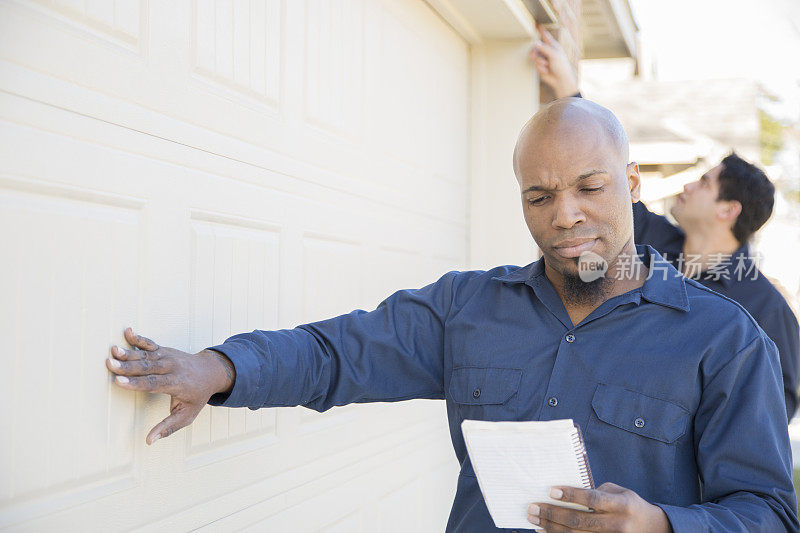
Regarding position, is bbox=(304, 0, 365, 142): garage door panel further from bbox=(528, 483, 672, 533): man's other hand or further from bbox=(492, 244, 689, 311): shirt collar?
bbox=(528, 483, 672, 533): man's other hand

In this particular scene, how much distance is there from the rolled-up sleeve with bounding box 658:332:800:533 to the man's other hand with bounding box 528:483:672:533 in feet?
0.15

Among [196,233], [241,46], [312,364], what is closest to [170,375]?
[312,364]

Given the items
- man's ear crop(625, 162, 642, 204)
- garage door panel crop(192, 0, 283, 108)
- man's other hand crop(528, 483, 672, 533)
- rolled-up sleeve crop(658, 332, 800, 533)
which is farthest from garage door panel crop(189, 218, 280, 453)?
rolled-up sleeve crop(658, 332, 800, 533)

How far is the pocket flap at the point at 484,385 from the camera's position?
6.58ft

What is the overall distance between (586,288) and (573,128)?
1.35 ft

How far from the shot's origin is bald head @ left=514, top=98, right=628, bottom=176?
6.72 feet

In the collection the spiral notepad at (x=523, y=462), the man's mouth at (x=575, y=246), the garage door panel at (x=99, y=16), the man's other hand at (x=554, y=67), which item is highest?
the man's other hand at (x=554, y=67)

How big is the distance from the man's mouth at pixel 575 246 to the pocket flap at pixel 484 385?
32 cm

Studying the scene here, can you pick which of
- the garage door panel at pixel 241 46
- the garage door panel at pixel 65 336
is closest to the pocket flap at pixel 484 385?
the garage door panel at pixel 65 336

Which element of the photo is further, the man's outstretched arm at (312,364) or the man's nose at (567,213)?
the man's nose at (567,213)

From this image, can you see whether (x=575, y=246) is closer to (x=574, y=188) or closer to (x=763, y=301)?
(x=574, y=188)

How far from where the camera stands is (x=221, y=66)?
7.27 ft

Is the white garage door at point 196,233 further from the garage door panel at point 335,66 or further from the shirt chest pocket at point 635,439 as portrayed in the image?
the shirt chest pocket at point 635,439

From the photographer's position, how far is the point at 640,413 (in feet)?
6.01
